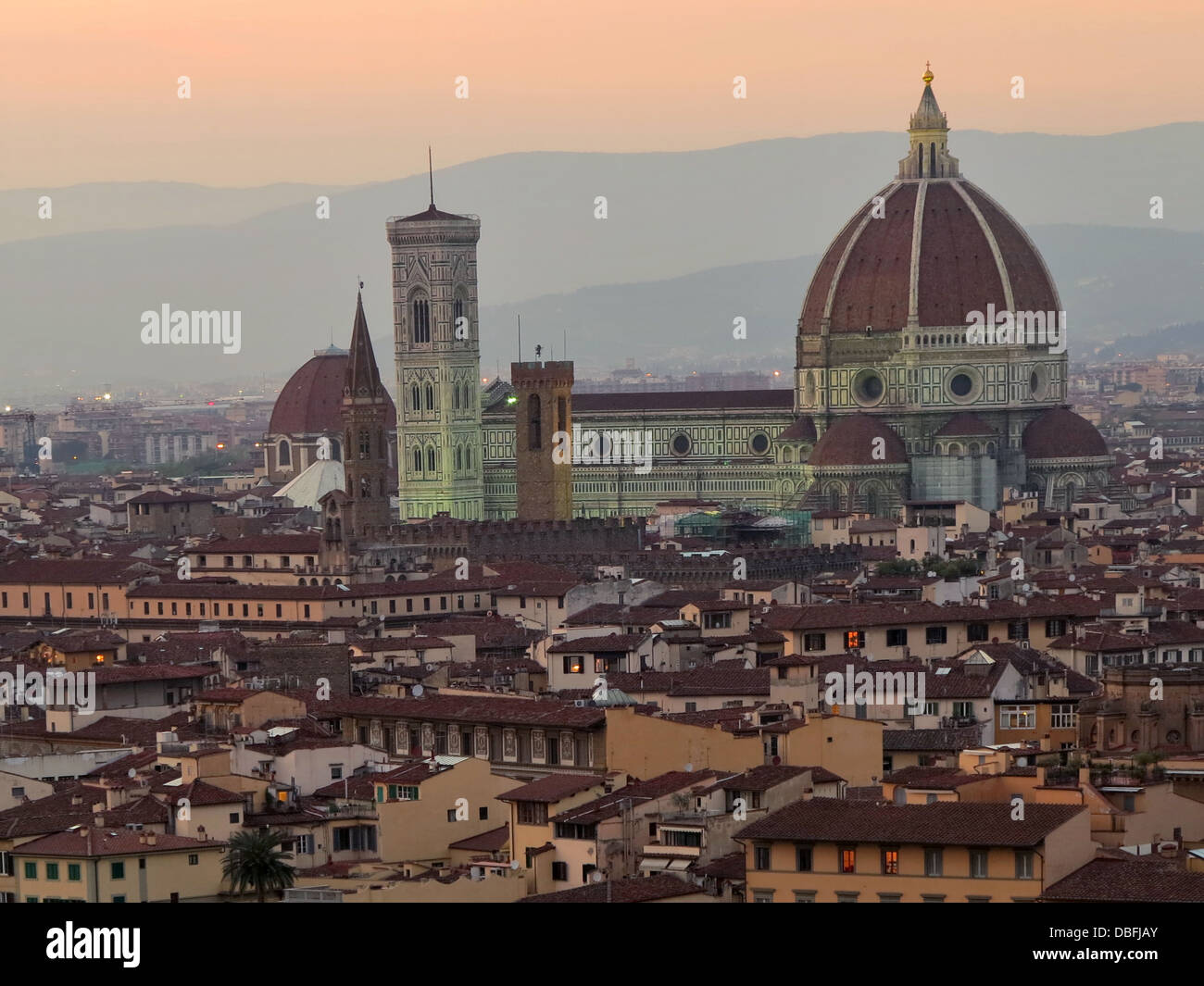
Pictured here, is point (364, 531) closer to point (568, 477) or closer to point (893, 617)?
point (568, 477)

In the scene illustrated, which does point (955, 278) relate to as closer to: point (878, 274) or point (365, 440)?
point (878, 274)

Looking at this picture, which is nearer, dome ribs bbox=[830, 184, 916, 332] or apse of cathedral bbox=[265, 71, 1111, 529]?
apse of cathedral bbox=[265, 71, 1111, 529]

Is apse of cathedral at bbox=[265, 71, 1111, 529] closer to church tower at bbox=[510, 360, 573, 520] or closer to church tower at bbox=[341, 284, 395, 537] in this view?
church tower at bbox=[510, 360, 573, 520]

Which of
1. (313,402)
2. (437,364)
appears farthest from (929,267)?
(313,402)

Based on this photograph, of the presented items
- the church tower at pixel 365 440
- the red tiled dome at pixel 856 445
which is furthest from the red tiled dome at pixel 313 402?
the church tower at pixel 365 440

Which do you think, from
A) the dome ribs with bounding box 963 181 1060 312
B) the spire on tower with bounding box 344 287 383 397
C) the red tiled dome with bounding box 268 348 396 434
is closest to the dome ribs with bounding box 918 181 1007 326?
the dome ribs with bounding box 963 181 1060 312

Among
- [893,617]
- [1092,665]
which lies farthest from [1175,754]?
[893,617]
